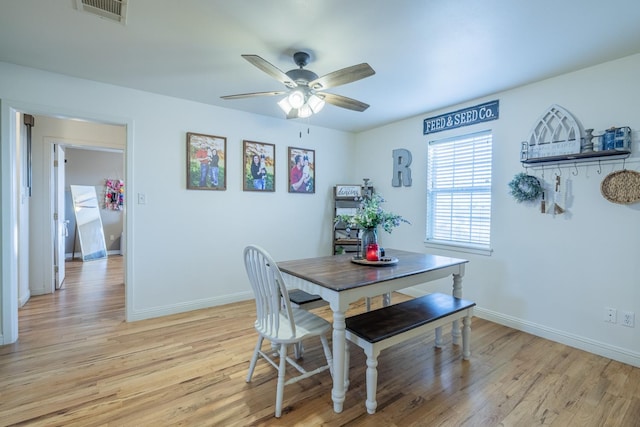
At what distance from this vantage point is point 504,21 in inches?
74.2

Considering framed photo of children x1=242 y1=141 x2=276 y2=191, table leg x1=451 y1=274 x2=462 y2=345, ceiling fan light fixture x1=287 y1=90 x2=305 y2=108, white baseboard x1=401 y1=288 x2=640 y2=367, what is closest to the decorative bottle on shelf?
table leg x1=451 y1=274 x2=462 y2=345

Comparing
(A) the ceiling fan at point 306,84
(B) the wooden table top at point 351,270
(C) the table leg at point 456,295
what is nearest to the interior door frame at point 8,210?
(A) the ceiling fan at point 306,84

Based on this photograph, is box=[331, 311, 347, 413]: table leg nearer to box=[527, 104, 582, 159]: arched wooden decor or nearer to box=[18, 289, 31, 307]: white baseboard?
box=[527, 104, 582, 159]: arched wooden decor

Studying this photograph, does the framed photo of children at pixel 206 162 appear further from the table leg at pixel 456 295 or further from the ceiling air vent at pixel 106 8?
the table leg at pixel 456 295

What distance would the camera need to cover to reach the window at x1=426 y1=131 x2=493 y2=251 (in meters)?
3.26

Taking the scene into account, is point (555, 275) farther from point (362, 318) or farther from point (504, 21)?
point (504, 21)

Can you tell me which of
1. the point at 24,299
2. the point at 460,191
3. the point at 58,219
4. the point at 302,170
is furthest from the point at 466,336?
the point at 58,219

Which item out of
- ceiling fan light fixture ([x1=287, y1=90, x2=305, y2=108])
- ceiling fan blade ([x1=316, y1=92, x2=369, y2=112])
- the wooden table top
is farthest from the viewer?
ceiling fan blade ([x1=316, y1=92, x2=369, y2=112])

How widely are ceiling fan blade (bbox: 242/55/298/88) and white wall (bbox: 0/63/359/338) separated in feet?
5.67

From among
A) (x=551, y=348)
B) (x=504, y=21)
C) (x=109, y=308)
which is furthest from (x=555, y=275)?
(x=109, y=308)

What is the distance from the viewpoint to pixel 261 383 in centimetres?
207

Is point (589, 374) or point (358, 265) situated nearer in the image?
point (589, 374)

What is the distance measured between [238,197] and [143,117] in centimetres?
130

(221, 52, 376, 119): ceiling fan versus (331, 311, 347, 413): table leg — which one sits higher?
(221, 52, 376, 119): ceiling fan
